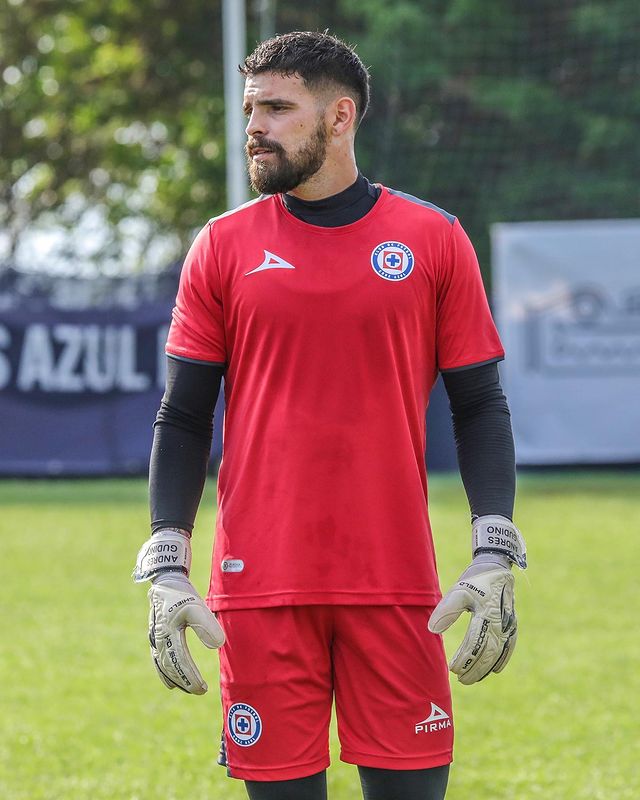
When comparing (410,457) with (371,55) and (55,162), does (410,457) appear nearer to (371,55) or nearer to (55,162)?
(371,55)

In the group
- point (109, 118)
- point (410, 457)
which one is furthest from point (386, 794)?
point (109, 118)

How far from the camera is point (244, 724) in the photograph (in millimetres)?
3107

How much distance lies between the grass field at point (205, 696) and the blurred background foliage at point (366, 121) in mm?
7048

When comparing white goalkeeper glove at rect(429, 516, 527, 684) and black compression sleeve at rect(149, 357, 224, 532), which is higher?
black compression sleeve at rect(149, 357, 224, 532)

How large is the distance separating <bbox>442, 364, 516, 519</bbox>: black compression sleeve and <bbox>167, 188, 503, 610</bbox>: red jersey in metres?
0.06

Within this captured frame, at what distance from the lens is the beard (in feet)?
10.4

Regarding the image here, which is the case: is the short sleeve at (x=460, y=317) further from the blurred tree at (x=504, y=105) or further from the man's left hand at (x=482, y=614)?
the blurred tree at (x=504, y=105)

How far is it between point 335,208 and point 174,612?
99 centimetres

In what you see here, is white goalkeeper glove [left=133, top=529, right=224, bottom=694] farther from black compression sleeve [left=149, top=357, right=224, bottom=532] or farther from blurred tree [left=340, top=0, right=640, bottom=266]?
blurred tree [left=340, top=0, right=640, bottom=266]

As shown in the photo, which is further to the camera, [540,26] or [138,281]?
[540,26]

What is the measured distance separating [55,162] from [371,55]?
32.6 feet

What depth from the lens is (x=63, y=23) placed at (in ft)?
89.2

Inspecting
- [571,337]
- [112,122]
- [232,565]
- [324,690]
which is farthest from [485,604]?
[112,122]

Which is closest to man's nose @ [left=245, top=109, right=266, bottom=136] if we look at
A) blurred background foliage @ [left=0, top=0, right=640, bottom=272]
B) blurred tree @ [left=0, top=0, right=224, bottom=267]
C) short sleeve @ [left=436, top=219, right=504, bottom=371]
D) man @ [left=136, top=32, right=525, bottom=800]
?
man @ [left=136, top=32, right=525, bottom=800]
